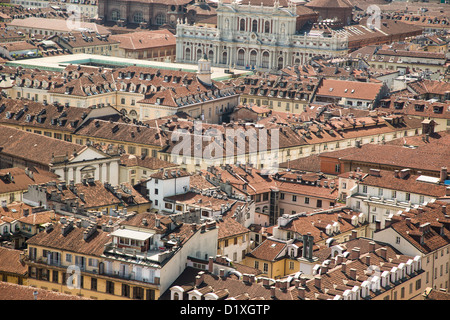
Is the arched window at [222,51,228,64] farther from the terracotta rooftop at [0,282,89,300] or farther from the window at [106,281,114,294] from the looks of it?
the terracotta rooftop at [0,282,89,300]

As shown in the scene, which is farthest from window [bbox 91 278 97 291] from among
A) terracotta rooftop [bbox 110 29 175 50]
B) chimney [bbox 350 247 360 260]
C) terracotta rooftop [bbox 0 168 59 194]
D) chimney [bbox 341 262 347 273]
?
terracotta rooftop [bbox 110 29 175 50]

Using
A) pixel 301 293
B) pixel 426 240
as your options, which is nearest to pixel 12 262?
pixel 301 293

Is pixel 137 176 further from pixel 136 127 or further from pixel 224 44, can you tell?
pixel 224 44

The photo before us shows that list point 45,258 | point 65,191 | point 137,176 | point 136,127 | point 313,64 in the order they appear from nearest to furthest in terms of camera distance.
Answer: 1. point 45,258
2. point 65,191
3. point 137,176
4. point 136,127
5. point 313,64

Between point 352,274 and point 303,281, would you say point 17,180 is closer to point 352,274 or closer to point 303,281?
point 303,281

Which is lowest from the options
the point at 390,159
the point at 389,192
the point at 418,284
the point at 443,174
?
the point at 418,284

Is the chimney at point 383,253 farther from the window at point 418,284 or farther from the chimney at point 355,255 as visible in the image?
the window at point 418,284

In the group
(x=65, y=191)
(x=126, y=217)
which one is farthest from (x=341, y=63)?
(x=126, y=217)
